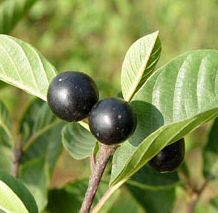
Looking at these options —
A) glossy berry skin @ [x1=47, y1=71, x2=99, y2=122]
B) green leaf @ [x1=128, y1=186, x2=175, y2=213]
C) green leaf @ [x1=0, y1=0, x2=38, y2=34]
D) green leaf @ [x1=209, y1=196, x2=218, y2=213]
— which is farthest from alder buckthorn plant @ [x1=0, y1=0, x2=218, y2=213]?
green leaf @ [x1=0, y1=0, x2=38, y2=34]

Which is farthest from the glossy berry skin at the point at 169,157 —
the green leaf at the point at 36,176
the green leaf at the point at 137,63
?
the green leaf at the point at 36,176

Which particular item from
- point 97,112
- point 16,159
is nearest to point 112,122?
point 97,112

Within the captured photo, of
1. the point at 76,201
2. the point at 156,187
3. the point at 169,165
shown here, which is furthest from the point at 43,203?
the point at 169,165

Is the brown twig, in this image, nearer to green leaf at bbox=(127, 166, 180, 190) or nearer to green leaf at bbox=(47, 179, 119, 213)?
green leaf at bbox=(47, 179, 119, 213)

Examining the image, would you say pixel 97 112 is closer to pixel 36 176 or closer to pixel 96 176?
pixel 96 176

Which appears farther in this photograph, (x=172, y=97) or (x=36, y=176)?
(x=36, y=176)

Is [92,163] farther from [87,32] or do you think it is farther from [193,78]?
[87,32]
